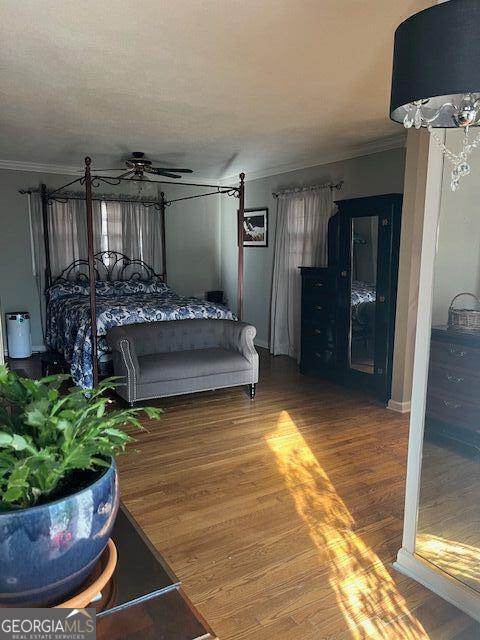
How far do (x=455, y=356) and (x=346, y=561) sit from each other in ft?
3.39

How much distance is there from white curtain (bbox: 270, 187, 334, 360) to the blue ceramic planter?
4828 millimetres

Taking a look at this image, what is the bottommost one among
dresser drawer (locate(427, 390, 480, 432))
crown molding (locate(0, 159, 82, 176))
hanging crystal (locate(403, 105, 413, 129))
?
dresser drawer (locate(427, 390, 480, 432))

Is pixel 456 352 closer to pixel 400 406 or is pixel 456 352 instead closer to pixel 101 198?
pixel 400 406

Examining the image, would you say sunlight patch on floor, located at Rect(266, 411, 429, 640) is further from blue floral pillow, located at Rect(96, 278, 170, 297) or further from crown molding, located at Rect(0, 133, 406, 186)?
blue floral pillow, located at Rect(96, 278, 170, 297)

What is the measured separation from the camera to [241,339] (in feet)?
14.7

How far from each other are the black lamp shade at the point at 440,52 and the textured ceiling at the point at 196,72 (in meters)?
1.13

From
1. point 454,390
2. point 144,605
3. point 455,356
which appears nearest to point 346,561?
point 454,390

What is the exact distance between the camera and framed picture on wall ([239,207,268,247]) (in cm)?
650

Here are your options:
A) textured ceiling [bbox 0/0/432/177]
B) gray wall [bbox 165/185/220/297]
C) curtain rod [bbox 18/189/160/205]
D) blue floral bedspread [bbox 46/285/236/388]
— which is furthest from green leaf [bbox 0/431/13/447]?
gray wall [bbox 165/185/220/297]

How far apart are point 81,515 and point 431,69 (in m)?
1.23

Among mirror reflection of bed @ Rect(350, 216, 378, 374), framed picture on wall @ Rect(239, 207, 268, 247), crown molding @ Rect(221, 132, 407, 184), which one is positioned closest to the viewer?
mirror reflection of bed @ Rect(350, 216, 378, 374)

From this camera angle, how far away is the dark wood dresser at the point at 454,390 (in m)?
1.85

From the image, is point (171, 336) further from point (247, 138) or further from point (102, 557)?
point (102, 557)

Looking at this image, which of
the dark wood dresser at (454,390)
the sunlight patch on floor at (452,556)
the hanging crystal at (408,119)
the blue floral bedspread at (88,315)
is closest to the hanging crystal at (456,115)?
the hanging crystal at (408,119)
